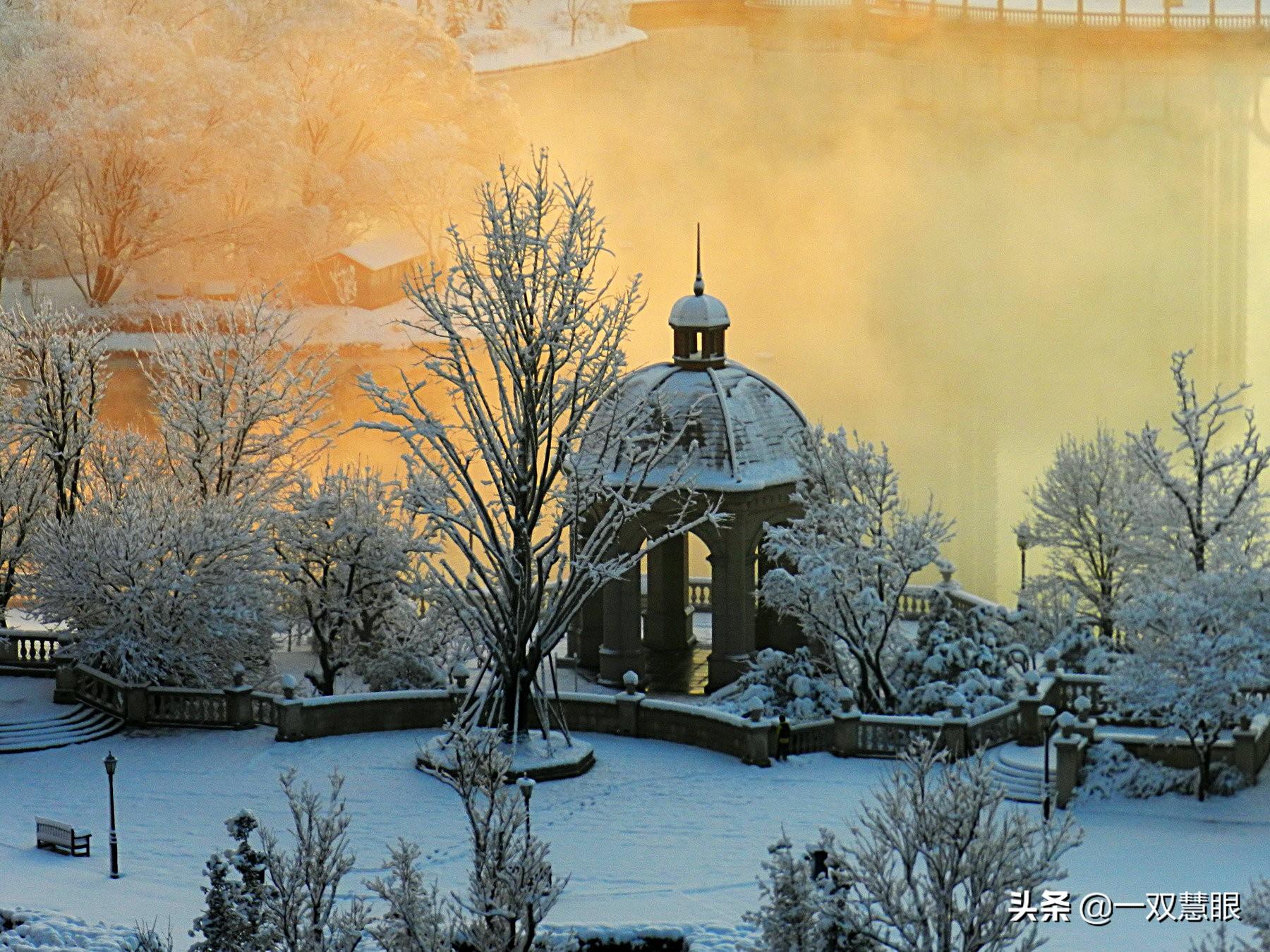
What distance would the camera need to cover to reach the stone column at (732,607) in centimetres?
5747

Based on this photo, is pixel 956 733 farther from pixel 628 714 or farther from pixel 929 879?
pixel 929 879

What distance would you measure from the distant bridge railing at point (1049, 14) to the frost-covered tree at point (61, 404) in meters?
86.4

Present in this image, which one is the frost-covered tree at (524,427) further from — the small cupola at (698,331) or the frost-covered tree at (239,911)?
the frost-covered tree at (239,911)

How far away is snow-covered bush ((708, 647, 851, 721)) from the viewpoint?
171 ft

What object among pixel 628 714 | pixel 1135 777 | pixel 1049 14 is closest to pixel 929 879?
pixel 1135 777

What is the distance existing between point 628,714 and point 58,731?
11.8m

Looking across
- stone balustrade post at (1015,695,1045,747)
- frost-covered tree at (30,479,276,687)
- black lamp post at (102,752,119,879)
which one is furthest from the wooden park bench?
stone balustrade post at (1015,695,1045,747)

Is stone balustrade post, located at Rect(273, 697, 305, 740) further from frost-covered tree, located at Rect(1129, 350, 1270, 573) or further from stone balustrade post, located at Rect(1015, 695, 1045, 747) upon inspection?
frost-covered tree, located at Rect(1129, 350, 1270, 573)

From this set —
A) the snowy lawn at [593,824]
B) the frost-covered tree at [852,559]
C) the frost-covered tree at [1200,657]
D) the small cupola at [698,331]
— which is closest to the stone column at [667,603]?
the small cupola at [698,331]

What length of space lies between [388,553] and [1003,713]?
16158mm

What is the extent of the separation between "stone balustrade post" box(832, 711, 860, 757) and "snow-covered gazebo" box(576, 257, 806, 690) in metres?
7.98

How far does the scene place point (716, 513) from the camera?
5491 cm

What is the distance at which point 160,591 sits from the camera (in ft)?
177

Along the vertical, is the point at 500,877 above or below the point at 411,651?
below
